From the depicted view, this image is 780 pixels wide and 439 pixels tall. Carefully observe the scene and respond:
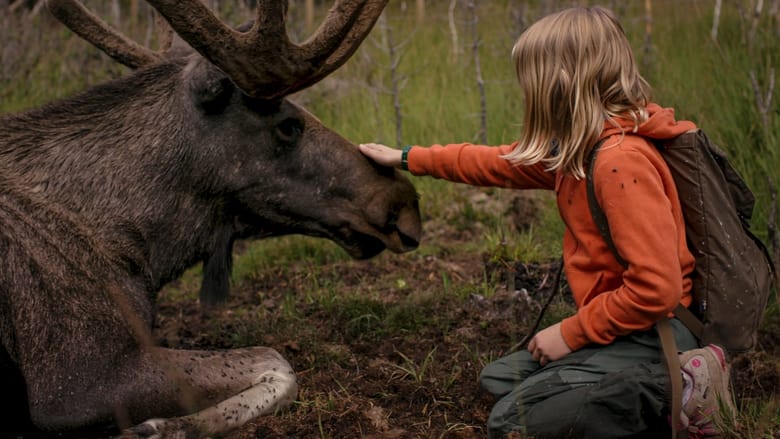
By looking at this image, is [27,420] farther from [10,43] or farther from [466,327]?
[10,43]

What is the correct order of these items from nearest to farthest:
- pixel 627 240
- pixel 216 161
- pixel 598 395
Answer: pixel 627 240, pixel 598 395, pixel 216 161

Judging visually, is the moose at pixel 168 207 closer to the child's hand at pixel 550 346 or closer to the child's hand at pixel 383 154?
the child's hand at pixel 383 154

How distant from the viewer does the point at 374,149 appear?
4324 millimetres

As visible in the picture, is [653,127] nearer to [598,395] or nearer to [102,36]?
[598,395]

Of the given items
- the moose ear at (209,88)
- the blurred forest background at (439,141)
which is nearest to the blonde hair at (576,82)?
the blurred forest background at (439,141)

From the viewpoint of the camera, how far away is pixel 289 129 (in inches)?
167

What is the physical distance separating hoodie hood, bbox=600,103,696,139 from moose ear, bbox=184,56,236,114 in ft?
5.37

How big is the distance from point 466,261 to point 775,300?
1846mm

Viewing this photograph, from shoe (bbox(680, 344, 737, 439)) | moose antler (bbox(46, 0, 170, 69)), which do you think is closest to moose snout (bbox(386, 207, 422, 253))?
shoe (bbox(680, 344, 737, 439))

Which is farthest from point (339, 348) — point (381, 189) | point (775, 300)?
point (775, 300)

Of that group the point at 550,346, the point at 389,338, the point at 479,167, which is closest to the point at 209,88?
the point at 479,167

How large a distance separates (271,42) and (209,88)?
38 cm

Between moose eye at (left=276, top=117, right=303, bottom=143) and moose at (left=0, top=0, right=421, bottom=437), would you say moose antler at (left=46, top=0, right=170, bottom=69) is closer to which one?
moose at (left=0, top=0, right=421, bottom=437)

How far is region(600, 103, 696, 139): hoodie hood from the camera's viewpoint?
3334 mm
